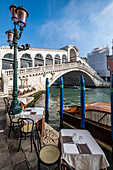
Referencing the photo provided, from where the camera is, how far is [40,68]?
42.3ft

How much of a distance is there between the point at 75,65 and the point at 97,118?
17664 mm

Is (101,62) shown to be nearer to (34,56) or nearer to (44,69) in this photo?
(34,56)

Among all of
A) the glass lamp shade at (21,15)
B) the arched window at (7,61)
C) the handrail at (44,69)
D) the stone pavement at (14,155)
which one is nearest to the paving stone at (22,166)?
the stone pavement at (14,155)

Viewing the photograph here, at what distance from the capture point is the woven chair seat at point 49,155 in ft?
4.45

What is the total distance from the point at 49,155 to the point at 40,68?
1223 centimetres

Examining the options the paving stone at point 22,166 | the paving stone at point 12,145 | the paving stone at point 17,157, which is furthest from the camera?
the paving stone at point 12,145

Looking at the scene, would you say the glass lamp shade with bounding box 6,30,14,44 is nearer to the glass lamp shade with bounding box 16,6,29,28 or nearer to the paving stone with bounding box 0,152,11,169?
the glass lamp shade with bounding box 16,6,29,28

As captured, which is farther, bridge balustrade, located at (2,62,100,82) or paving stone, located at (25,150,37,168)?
bridge balustrade, located at (2,62,100,82)

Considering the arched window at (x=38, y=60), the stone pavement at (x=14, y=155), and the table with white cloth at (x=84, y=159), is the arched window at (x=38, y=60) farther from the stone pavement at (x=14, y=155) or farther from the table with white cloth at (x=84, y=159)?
the table with white cloth at (x=84, y=159)

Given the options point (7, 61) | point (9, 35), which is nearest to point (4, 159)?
point (9, 35)

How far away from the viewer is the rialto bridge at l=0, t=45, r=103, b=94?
35.8 ft

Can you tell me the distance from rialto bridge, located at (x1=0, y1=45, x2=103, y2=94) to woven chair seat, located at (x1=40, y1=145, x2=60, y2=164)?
7.53 m

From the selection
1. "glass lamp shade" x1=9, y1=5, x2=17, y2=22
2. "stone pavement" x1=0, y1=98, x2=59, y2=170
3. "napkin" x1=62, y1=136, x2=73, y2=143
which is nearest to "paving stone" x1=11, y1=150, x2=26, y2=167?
"stone pavement" x1=0, y1=98, x2=59, y2=170

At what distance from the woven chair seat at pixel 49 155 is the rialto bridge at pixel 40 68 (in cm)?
753
